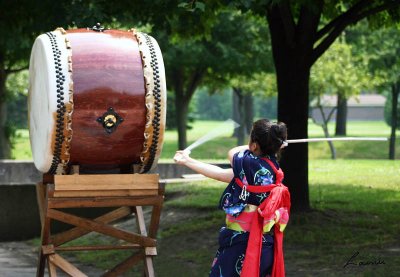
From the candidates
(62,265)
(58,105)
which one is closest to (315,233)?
(62,265)

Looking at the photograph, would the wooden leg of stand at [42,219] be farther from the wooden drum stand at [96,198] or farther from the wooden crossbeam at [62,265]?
the wooden crossbeam at [62,265]

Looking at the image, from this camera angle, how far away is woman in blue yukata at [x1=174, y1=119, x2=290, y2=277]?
19.7 ft

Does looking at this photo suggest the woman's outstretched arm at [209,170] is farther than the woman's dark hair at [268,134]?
Yes

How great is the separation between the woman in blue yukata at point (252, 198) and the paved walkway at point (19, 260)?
4072 mm

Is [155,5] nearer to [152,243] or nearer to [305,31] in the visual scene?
[305,31]

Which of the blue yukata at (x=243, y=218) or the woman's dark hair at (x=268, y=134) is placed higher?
the woman's dark hair at (x=268, y=134)

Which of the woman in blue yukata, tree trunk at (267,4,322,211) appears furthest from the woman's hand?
tree trunk at (267,4,322,211)

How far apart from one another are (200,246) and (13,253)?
2.50m

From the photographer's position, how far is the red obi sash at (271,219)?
19.4 ft

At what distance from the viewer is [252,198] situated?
6.07 meters

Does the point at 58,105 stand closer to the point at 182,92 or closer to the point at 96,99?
the point at 96,99

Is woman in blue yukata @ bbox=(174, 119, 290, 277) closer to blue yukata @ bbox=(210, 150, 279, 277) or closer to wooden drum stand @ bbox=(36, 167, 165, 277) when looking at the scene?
blue yukata @ bbox=(210, 150, 279, 277)

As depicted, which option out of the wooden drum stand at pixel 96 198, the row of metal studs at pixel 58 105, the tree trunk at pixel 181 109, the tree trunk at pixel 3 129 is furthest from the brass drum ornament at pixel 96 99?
the tree trunk at pixel 181 109

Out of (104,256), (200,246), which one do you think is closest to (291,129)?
(200,246)
